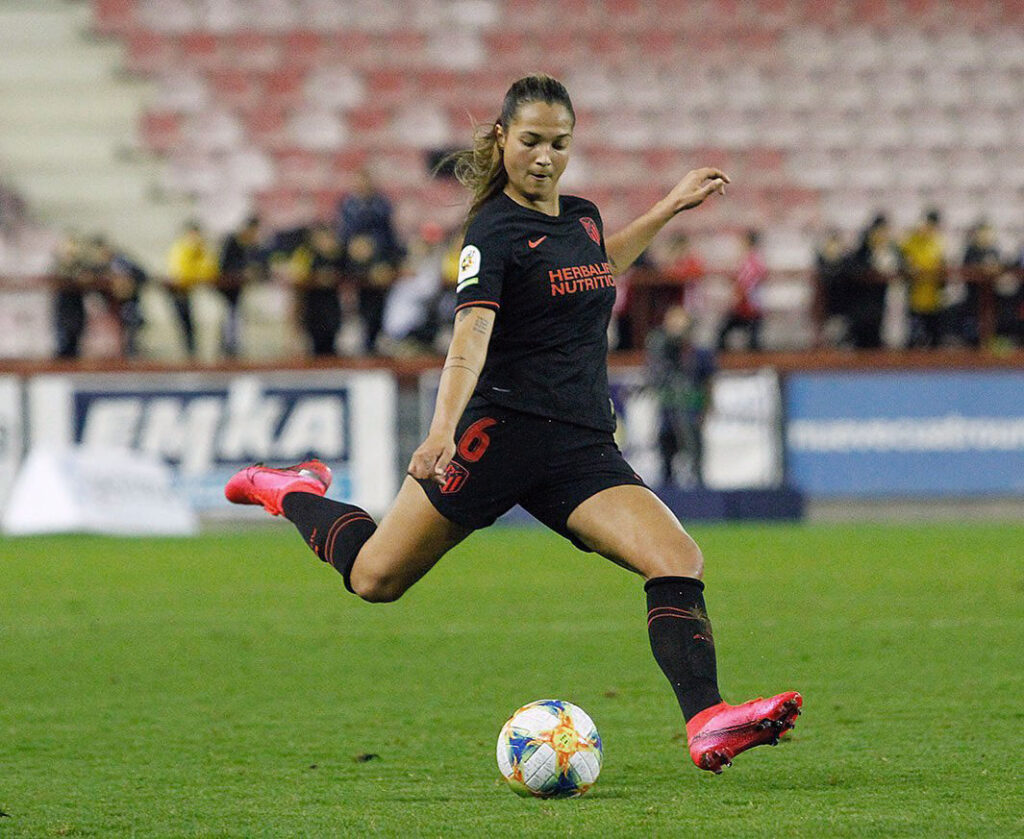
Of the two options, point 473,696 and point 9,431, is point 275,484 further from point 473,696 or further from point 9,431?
point 9,431

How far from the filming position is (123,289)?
17844 mm

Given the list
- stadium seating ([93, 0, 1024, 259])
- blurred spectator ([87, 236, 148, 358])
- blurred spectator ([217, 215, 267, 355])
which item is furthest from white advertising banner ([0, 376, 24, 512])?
stadium seating ([93, 0, 1024, 259])

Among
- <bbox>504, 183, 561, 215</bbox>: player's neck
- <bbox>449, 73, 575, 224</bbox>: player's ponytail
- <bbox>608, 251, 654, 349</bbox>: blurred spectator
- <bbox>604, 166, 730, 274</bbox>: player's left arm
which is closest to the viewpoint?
<bbox>449, 73, 575, 224</bbox>: player's ponytail

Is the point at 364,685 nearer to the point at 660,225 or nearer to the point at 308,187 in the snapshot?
the point at 660,225

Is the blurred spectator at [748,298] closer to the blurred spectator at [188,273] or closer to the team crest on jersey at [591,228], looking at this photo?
the blurred spectator at [188,273]

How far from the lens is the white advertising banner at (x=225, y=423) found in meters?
17.0

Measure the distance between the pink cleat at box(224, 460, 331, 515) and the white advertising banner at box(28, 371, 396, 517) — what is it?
1055 centimetres

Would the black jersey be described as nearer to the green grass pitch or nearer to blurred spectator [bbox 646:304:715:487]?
the green grass pitch

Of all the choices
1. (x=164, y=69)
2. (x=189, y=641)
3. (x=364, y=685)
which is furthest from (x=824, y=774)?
(x=164, y=69)

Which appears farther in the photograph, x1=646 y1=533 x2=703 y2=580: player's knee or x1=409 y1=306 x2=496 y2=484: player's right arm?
x1=646 y1=533 x2=703 y2=580: player's knee

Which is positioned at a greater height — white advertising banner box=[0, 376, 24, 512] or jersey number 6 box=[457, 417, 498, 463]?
jersey number 6 box=[457, 417, 498, 463]

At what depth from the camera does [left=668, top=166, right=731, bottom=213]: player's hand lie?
5.77 m

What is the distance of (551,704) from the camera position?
5.00m

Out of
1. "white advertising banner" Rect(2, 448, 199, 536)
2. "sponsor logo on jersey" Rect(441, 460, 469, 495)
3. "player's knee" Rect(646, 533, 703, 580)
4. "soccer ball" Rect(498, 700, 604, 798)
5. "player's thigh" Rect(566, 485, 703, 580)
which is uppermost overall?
"sponsor logo on jersey" Rect(441, 460, 469, 495)
